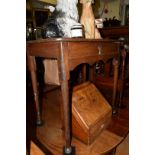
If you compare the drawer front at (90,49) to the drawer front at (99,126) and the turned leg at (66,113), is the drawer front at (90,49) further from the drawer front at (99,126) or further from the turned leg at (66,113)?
the drawer front at (99,126)

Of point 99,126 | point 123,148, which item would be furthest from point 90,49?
point 123,148

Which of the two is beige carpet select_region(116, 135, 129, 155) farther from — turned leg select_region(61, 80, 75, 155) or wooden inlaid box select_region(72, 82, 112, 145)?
turned leg select_region(61, 80, 75, 155)

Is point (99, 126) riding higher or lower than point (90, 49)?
lower

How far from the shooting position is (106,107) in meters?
1.27

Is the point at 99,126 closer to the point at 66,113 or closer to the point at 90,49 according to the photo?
the point at 66,113

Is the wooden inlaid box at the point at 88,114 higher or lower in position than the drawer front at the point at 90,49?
lower

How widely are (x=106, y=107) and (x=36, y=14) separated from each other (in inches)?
47.5

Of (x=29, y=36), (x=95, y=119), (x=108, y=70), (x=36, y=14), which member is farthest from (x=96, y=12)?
(x=95, y=119)

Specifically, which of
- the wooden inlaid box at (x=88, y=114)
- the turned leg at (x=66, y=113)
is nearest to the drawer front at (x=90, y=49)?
the turned leg at (x=66, y=113)

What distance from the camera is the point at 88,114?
1.09 meters

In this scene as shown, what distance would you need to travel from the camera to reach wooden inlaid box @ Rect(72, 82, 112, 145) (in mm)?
1044

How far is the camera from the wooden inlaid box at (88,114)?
3.43ft
